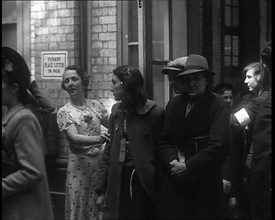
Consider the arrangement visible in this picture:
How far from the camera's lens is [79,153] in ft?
18.9

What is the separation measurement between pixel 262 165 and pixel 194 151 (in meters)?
0.61

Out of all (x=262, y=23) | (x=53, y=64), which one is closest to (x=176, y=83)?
(x=53, y=64)

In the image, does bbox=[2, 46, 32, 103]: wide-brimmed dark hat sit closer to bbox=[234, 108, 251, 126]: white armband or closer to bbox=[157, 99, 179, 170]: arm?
bbox=[157, 99, 179, 170]: arm

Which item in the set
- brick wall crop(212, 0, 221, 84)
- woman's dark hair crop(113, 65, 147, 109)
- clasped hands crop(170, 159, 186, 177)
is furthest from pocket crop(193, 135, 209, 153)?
brick wall crop(212, 0, 221, 84)

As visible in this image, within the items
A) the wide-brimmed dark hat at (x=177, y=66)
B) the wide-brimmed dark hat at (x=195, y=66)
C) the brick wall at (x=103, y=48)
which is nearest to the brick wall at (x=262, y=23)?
the brick wall at (x=103, y=48)

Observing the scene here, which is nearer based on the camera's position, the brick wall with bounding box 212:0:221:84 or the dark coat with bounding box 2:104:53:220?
the dark coat with bounding box 2:104:53:220

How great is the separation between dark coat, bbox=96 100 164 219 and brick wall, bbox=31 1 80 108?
2.34 metres

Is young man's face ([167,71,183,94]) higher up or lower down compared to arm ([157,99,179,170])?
higher up

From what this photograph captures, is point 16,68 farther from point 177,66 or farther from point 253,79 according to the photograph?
point 253,79

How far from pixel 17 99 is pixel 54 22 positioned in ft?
12.4

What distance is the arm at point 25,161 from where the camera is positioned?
3.42m

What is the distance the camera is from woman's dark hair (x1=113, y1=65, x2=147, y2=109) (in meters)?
4.94

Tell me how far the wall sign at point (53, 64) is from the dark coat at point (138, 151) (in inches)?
93.0

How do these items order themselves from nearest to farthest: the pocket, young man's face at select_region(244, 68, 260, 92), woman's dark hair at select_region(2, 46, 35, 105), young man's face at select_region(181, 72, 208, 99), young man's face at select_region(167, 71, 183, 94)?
woman's dark hair at select_region(2, 46, 35, 105) → the pocket → young man's face at select_region(181, 72, 208, 99) → young man's face at select_region(167, 71, 183, 94) → young man's face at select_region(244, 68, 260, 92)
